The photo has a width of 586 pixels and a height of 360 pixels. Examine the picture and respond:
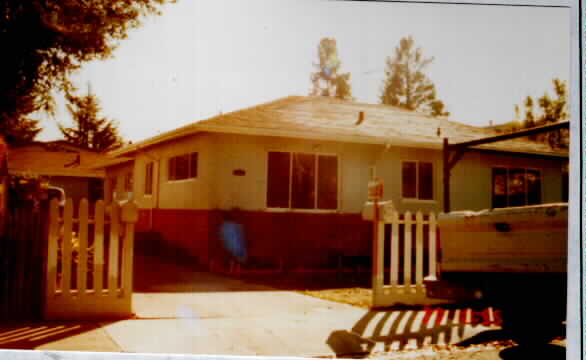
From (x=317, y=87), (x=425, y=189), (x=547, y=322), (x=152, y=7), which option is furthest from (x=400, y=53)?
(x=547, y=322)

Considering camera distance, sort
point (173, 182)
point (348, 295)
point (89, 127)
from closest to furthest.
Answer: point (348, 295), point (173, 182), point (89, 127)

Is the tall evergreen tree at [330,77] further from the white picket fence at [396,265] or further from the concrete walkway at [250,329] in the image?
the concrete walkway at [250,329]

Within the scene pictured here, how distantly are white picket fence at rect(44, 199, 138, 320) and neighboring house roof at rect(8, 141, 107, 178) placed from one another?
8054 mm

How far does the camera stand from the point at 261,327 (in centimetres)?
571

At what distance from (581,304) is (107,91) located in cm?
1083

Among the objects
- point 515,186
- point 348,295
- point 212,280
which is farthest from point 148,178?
point 515,186

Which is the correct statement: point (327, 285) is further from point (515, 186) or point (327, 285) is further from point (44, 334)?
point (515, 186)

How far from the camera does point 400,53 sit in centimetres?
4606

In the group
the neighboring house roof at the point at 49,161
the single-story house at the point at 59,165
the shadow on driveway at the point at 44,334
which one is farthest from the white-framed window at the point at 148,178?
the shadow on driveway at the point at 44,334

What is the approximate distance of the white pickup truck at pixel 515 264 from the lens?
16.3ft

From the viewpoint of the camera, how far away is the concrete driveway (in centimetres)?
500

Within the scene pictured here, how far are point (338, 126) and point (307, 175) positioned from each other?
163 centimetres

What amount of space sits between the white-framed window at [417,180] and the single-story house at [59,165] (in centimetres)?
851

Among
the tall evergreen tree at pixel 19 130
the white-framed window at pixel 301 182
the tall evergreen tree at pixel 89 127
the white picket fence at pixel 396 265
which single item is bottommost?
the white picket fence at pixel 396 265
